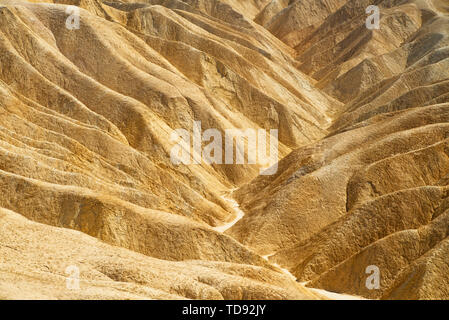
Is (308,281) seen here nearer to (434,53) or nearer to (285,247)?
(285,247)

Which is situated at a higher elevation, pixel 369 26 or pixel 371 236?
pixel 369 26

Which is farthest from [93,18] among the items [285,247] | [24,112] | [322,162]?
[285,247]

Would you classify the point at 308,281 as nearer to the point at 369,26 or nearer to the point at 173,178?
the point at 173,178

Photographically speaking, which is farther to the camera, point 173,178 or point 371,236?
point 173,178

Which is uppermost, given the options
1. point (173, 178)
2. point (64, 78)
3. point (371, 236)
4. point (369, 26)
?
point (369, 26)

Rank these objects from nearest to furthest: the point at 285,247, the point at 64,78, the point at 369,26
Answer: the point at 285,247 < the point at 64,78 < the point at 369,26
